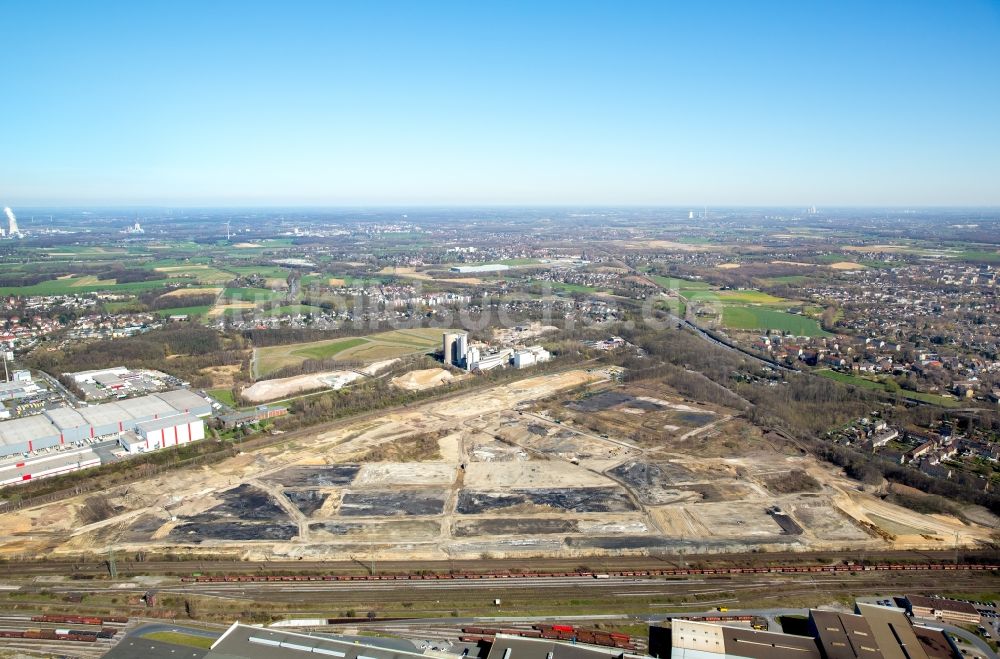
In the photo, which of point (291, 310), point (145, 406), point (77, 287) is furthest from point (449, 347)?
point (77, 287)

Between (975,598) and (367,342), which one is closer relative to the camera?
(975,598)

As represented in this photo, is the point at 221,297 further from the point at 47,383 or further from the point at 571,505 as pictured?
the point at 571,505

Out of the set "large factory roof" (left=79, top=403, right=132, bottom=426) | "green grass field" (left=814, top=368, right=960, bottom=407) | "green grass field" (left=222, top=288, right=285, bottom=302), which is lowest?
"green grass field" (left=814, top=368, right=960, bottom=407)

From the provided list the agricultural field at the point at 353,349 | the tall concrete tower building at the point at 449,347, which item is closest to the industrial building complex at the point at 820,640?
the tall concrete tower building at the point at 449,347

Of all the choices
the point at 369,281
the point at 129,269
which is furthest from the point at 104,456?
the point at 129,269

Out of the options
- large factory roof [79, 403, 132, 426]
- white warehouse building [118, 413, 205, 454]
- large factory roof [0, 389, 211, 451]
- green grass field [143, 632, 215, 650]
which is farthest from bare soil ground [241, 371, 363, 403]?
green grass field [143, 632, 215, 650]

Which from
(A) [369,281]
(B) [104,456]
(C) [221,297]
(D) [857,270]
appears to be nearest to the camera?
(B) [104,456]

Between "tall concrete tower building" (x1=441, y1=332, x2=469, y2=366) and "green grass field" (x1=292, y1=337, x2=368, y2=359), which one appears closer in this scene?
"tall concrete tower building" (x1=441, y1=332, x2=469, y2=366)

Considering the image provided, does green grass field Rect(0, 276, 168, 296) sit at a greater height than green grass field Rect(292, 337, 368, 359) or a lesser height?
greater

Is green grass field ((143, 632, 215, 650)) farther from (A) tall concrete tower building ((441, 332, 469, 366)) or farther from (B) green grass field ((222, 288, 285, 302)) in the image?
(B) green grass field ((222, 288, 285, 302))
